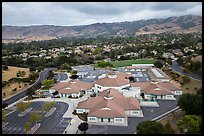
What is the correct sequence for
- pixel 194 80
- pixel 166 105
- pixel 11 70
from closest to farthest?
pixel 166 105 → pixel 194 80 → pixel 11 70

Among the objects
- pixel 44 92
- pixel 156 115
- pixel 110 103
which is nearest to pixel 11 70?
pixel 44 92

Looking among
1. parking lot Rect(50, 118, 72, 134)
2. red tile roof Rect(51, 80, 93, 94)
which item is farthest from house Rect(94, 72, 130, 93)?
parking lot Rect(50, 118, 72, 134)

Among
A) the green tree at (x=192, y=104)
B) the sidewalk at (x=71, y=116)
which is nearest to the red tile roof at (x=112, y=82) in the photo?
the sidewalk at (x=71, y=116)

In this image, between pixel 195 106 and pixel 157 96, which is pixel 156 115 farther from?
pixel 157 96

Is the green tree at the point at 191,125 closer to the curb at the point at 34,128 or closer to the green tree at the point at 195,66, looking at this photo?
the curb at the point at 34,128

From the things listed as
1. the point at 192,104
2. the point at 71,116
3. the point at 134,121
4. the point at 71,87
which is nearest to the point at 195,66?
the point at 192,104

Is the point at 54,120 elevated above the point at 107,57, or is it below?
below

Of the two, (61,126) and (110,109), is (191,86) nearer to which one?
(110,109)

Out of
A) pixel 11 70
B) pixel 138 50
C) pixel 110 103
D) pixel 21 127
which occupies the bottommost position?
pixel 21 127
